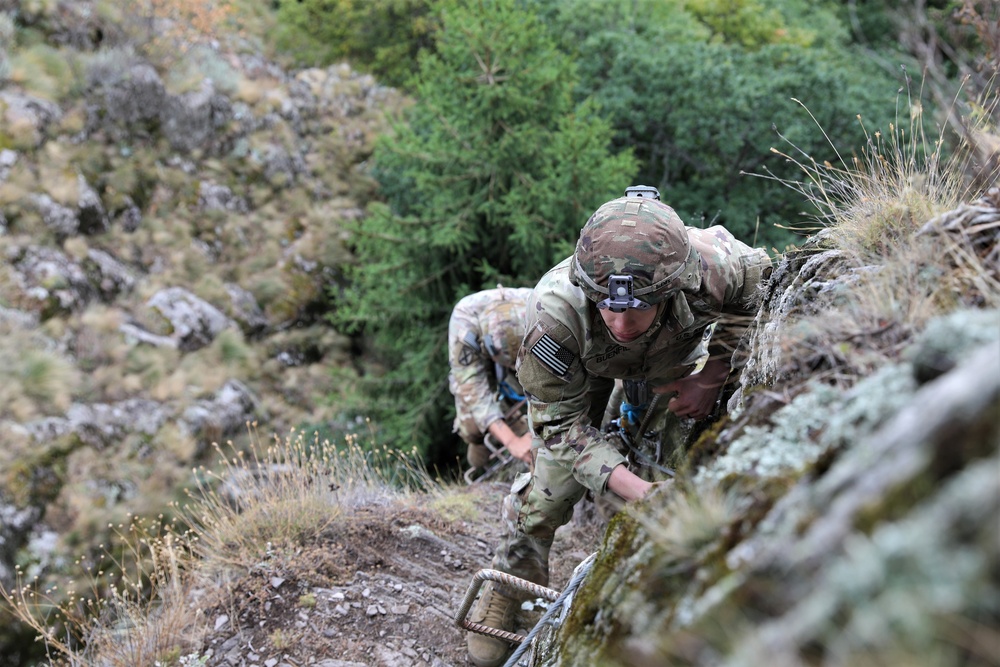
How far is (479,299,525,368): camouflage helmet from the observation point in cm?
491

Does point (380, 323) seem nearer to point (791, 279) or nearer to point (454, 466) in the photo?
point (454, 466)

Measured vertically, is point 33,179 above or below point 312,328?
above

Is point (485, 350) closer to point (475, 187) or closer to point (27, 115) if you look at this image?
point (475, 187)

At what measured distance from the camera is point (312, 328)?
1238cm

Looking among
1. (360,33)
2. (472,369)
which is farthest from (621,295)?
(360,33)

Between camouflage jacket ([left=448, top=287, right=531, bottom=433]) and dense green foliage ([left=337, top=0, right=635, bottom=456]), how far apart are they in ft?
9.88

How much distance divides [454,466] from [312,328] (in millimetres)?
4317

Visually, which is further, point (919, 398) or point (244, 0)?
point (244, 0)

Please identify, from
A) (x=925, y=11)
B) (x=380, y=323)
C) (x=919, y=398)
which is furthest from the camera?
(x=925, y=11)

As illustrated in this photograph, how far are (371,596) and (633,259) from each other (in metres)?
2.39

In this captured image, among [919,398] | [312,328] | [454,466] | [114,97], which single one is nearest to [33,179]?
[114,97]

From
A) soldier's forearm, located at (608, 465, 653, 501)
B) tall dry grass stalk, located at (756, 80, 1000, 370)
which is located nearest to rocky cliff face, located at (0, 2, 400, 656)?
soldier's forearm, located at (608, 465, 653, 501)

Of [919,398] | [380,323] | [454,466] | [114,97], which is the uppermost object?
[114,97]

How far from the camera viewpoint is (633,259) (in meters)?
2.80
